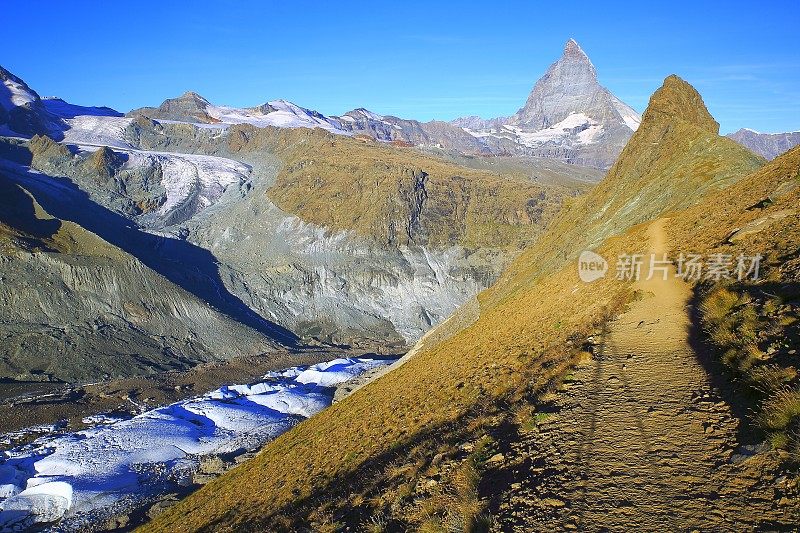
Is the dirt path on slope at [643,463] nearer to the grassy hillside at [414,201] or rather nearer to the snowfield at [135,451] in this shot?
the snowfield at [135,451]

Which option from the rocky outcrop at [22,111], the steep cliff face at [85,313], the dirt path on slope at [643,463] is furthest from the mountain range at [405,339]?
the rocky outcrop at [22,111]

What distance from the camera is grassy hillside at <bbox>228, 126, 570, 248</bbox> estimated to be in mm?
95500

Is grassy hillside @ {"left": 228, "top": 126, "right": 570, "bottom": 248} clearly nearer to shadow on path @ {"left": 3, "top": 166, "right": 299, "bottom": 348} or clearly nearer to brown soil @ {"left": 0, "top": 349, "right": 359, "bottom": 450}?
shadow on path @ {"left": 3, "top": 166, "right": 299, "bottom": 348}

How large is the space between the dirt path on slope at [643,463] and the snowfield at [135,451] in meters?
35.2

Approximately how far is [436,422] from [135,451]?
3866cm

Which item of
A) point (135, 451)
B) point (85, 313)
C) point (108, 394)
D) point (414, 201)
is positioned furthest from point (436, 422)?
point (414, 201)

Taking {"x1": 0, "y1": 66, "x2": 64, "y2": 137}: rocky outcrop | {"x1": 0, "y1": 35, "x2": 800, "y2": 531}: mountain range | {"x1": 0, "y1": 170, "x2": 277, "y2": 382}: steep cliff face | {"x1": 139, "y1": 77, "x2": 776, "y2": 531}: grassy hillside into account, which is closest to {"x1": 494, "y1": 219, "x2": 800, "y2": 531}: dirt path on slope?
{"x1": 0, "y1": 35, "x2": 800, "y2": 531}: mountain range

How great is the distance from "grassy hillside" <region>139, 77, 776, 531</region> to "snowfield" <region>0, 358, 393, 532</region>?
853 inches

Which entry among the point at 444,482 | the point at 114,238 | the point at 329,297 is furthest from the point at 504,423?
the point at 114,238

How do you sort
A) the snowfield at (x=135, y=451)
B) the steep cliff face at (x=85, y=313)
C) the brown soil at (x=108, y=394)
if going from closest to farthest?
the snowfield at (x=135, y=451)
the brown soil at (x=108, y=394)
the steep cliff face at (x=85, y=313)

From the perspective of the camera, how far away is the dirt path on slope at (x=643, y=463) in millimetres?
4742

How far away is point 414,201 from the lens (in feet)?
330

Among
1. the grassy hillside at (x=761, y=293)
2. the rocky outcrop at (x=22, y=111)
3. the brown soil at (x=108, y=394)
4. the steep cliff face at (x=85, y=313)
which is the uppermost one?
the rocky outcrop at (x=22, y=111)

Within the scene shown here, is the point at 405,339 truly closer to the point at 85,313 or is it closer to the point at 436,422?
the point at 85,313
